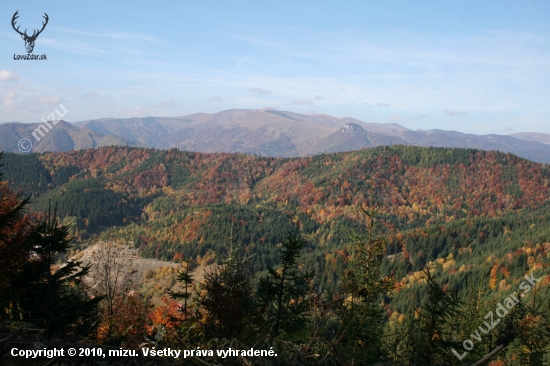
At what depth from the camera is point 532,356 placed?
15641 millimetres

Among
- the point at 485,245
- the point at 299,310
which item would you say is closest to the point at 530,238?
the point at 485,245

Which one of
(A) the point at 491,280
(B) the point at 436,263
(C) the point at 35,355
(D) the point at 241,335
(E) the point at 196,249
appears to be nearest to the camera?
(C) the point at 35,355

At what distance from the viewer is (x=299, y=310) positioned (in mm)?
11508

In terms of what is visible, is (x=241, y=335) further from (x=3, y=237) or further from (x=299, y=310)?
(x=3, y=237)

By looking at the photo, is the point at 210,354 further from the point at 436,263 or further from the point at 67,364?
the point at 436,263

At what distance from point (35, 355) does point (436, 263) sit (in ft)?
420

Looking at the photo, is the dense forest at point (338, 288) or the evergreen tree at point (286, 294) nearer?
the dense forest at point (338, 288)

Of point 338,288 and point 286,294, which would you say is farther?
point 286,294

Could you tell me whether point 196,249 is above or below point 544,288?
below

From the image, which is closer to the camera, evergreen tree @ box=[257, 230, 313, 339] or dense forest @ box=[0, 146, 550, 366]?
dense forest @ box=[0, 146, 550, 366]

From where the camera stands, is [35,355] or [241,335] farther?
[241,335]

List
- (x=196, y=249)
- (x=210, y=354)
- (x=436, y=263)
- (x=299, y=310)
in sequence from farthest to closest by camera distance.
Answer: (x=196, y=249)
(x=436, y=263)
(x=299, y=310)
(x=210, y=354)

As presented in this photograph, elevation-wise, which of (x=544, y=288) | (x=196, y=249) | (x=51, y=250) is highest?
(x=51, y=250)

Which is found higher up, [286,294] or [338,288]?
[338,288]
